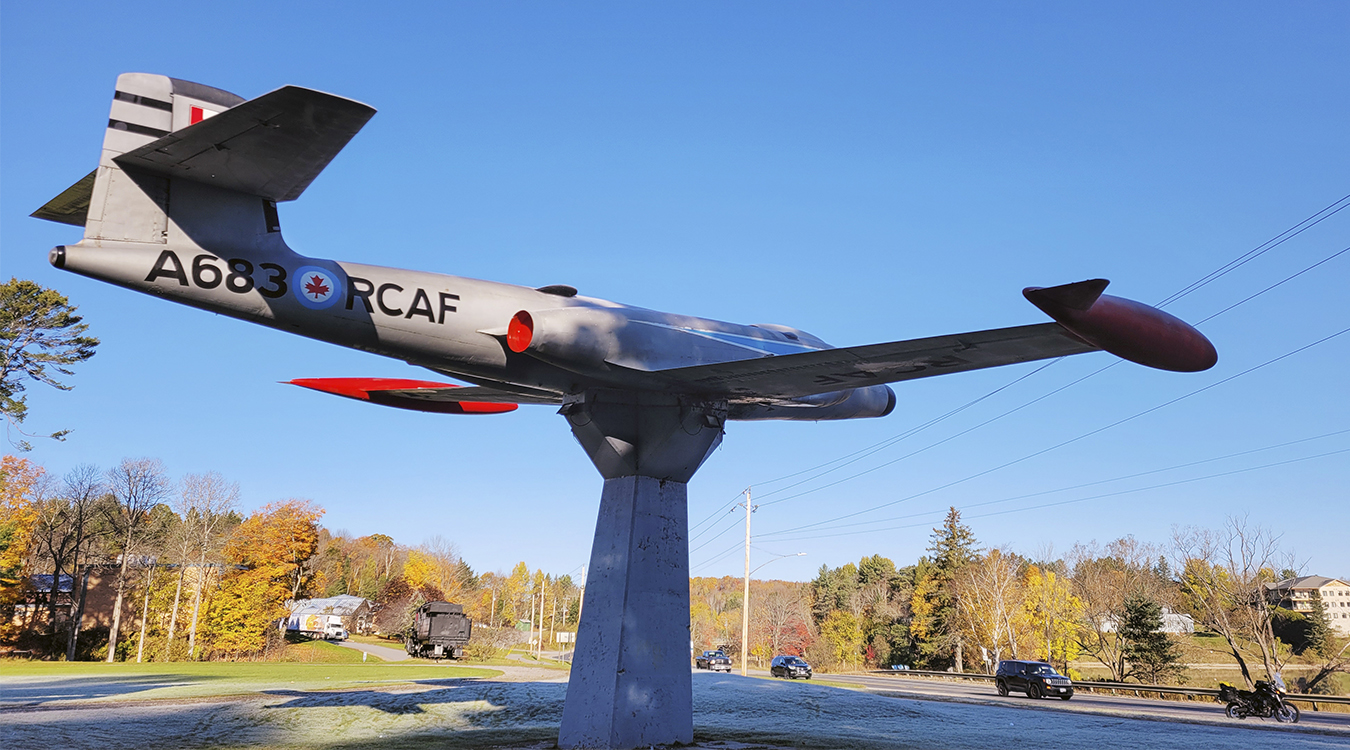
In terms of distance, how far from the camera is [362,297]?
9461 mm

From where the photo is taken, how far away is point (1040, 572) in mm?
90000

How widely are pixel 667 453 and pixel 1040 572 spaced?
91.1 metres

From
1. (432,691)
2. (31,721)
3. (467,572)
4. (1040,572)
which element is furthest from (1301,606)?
(31,721)

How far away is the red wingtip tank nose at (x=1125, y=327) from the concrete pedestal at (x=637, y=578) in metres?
5.47

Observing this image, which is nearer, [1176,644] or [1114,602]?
[1176,644]

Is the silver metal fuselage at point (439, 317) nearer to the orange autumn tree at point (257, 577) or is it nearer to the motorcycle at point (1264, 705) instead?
the motorcycle at point (1264, 705)

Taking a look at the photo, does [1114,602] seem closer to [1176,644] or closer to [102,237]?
[1176,644]

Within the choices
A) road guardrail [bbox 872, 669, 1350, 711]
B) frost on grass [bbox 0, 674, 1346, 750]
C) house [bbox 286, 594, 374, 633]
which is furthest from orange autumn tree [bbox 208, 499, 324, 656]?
road guardrail [bbox 872, 669, 1350, 711]

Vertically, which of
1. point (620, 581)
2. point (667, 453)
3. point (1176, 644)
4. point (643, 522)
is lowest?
point (1176, 644)

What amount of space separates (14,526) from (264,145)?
5558 centimetres

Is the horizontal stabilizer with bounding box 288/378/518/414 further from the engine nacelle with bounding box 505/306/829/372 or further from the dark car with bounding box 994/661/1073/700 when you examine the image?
the dark car with bounding box 994/661/1073/700

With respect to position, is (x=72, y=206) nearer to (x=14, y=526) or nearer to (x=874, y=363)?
(x=874, y=363)

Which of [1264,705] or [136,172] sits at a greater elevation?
[136,172]

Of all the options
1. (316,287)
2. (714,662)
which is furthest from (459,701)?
(714,662)
